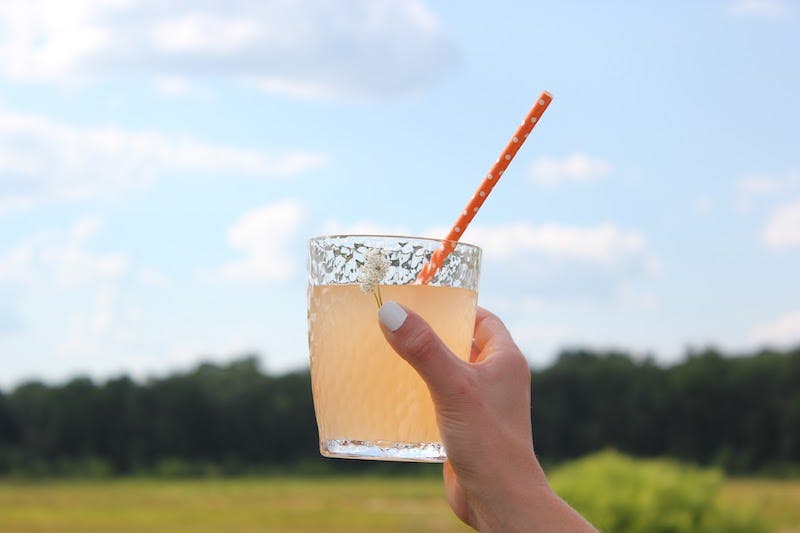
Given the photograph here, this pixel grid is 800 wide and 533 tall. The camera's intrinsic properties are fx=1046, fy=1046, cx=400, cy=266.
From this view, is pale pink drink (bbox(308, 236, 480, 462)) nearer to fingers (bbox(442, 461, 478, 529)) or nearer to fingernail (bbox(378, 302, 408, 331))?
fingers (bbox(442, 461, 478, 529))

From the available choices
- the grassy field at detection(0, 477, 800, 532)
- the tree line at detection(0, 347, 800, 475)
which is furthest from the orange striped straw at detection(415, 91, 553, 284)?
the tree line at detection(0, 347, 800, 475)

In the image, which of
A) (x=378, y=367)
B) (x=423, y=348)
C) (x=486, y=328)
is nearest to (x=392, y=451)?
(x=378, y=367)

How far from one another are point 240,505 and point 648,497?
3835 cm

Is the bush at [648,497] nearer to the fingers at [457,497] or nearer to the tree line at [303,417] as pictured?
the fingers at [457,497]

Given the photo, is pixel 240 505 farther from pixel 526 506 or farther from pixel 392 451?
pixel 526 506

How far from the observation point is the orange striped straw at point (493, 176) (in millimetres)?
2715

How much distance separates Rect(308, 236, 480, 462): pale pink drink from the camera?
265cm

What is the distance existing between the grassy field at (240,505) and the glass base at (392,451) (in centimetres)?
3837

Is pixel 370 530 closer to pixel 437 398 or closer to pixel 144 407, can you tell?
pixel 144 407

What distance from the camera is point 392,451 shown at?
2.64 metres

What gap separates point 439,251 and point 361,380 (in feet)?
1.27

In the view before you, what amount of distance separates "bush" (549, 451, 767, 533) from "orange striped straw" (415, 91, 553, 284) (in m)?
13.6

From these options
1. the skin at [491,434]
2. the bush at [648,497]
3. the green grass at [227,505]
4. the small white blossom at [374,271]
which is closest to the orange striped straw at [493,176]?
the small white blossom at [374,271]

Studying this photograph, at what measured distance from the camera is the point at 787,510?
38.5 metres
